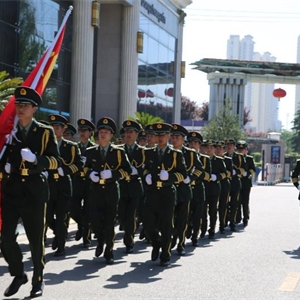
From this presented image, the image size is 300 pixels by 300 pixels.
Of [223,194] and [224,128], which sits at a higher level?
[224,128]

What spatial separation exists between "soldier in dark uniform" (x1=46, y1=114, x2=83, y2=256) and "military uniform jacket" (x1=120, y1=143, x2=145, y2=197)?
826 mm

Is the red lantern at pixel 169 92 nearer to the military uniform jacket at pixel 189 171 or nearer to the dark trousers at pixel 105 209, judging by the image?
the military uniform jacket at pixel 189 171

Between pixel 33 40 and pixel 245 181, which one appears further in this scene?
pixel 33 40

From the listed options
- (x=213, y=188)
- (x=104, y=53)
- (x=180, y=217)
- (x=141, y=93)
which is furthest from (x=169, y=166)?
(x=141, y=93)

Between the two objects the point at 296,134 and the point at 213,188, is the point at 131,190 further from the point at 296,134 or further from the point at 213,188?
the point at 296,134

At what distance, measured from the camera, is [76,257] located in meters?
11.0

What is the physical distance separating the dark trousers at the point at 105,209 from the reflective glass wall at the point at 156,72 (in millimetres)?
24249

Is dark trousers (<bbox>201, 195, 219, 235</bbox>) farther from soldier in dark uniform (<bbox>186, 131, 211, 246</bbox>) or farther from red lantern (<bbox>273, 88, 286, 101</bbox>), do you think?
red lantern (<bbox>273, 88, 286, 101</bbox>)

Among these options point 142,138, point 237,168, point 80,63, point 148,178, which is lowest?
point 237,168

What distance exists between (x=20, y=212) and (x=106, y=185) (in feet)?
9.25

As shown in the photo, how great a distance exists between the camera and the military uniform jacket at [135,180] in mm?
11859

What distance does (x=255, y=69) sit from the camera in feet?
202

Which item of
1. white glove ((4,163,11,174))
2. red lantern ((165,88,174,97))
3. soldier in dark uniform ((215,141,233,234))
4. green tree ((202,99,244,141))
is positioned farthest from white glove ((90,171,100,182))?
green tree ((202,99,244,141))

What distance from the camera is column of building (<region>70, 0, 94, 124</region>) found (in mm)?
28500
